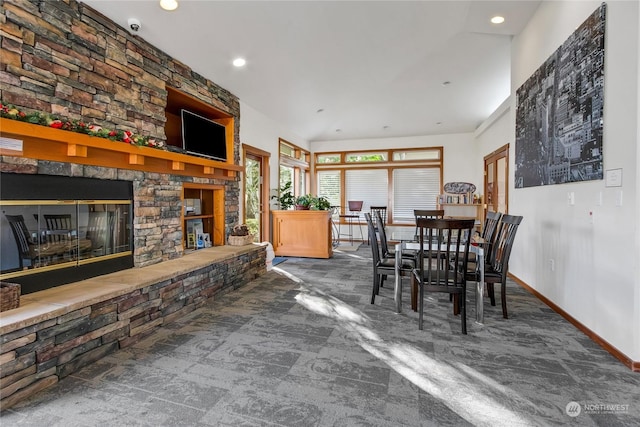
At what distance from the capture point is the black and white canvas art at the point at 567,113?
253 centimetres

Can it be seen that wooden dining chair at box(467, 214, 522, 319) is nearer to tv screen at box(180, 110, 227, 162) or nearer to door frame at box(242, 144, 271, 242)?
tv screen at box(180, 110, 227, 162)

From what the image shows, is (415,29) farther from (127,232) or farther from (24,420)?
(24,420)

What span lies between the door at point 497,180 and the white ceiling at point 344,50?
1.15 meters

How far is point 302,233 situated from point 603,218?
457cm

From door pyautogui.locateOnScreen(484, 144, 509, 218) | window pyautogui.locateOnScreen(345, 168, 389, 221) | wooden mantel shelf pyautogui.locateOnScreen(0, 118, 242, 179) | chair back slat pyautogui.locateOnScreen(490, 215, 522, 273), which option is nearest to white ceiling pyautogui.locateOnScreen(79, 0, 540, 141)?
door pyautogui.locateOnScreen(484, 144, 509, 218)

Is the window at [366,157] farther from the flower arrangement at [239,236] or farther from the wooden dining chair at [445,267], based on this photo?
the wooden dining chair at [445,267]

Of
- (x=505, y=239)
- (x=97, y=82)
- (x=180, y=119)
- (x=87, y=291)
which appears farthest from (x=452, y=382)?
(x=180, y=119)

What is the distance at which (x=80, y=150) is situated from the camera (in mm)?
2463

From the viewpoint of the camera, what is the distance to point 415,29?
4090 mm

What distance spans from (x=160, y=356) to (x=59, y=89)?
226 centimetres

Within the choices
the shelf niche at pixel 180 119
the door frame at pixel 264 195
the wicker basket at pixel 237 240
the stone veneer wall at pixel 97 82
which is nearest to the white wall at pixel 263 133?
the door frame at pixel 264 195

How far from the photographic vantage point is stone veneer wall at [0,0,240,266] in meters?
2.29

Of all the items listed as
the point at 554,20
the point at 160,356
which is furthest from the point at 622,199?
the point at 160,356

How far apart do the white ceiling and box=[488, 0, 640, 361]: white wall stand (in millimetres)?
972
